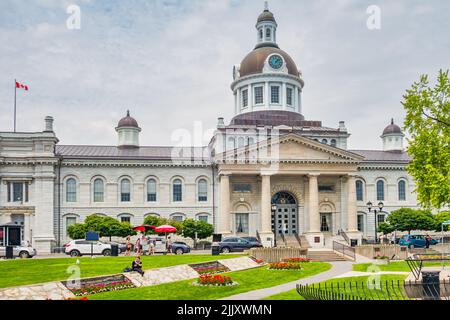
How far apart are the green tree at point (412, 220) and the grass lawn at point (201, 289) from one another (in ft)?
103

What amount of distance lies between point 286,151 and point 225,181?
23.1ft

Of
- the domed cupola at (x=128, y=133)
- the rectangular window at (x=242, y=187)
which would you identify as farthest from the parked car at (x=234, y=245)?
the domed cupola at (x=128, y=133)

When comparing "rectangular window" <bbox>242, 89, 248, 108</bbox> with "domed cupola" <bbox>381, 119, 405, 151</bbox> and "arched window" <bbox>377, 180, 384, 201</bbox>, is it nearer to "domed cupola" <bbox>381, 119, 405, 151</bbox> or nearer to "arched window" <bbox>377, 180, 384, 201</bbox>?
"arched window" <bbox>377, 180, 384, 201</bbox>

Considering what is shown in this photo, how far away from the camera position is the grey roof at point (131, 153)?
56.6m

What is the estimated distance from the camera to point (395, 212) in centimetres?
5725

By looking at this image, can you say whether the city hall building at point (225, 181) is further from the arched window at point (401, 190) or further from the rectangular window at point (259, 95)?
the rectangular window at point (259, 95)

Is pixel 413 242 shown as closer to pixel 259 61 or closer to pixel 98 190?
pixel 259 61

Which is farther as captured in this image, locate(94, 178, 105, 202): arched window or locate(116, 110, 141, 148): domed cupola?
locate(116, 110, 141, 148): domed cupola

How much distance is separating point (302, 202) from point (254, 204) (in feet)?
17.5

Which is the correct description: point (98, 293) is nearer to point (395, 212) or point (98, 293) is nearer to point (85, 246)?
point (85, 246)

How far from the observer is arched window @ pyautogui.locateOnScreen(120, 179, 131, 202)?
2234 inches

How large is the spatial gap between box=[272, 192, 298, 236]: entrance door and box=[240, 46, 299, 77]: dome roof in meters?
17.1

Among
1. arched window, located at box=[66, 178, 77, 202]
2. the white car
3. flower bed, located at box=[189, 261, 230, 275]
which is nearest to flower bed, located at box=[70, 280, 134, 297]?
flower bed, located at box=[189, 261, 230, 275]

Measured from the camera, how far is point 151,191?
57.5m
